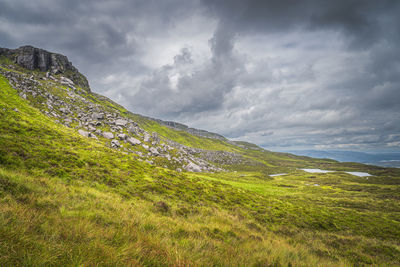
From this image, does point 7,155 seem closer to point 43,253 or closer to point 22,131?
point 22,131

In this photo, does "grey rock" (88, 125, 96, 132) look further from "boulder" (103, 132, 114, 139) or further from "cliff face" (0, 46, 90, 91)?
"cliff face" (0, 46, 90, 91)

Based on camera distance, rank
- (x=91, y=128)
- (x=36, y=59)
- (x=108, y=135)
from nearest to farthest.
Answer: (x=91, y=128)
(x=108, y=135)
(x=36, y=59)

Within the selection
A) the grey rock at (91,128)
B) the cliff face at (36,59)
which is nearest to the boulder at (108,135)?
the grey rock at (91,128)

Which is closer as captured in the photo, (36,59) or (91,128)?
(91,128)

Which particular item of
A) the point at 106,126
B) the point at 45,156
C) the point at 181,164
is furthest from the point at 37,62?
the point at 45,156

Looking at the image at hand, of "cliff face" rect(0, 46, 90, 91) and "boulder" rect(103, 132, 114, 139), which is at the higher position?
"cliff face" rect(0, 46, 90, 91)

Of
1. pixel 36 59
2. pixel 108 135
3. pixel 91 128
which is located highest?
pixel 36 59

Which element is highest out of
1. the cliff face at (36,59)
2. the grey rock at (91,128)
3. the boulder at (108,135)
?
the cliff face at (36,59)

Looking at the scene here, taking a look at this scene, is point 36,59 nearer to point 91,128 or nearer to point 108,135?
point 91,128

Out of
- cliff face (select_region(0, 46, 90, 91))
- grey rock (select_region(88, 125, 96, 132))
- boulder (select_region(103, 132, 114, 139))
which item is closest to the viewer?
grey rock (select_region(88, 125, 96, 132))

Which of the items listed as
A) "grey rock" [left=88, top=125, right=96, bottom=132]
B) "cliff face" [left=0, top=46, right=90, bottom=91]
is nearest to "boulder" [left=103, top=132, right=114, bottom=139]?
"grey rock" [left=88, top=125, right=96, bottom=132]

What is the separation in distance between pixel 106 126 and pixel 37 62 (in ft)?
372

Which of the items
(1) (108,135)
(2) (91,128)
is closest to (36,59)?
(2) (91,128)

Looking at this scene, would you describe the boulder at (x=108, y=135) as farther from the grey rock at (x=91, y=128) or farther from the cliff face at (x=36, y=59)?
the cliff face at (x=36, y=59)
